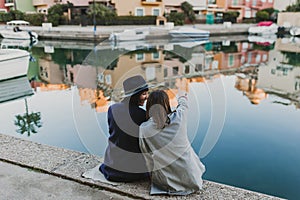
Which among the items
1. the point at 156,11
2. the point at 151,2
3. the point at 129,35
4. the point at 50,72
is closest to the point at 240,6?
the point at 156,11

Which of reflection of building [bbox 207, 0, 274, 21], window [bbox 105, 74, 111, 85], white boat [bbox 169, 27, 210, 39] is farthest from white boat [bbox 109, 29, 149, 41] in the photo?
window [bbox 105, 74, 111, 85]

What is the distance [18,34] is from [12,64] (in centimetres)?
1226

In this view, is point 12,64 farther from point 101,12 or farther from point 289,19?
point 289,19

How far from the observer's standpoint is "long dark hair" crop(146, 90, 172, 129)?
2152 mm

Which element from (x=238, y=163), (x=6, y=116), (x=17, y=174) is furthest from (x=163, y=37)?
(x=17, y=174)

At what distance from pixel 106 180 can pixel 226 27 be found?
2490cm

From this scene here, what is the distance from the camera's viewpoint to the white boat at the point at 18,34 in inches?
789

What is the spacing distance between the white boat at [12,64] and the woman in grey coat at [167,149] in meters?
7.73

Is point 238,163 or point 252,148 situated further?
point 252,148

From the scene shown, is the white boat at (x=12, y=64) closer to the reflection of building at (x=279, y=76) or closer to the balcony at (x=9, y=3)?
the reflection of building at (x=279, y=76)

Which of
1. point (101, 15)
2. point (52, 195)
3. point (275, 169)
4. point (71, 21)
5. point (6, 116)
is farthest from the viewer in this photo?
point (71, 21)

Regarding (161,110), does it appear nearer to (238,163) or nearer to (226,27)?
(238,163)

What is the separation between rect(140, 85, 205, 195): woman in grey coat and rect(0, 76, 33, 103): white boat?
5877mm

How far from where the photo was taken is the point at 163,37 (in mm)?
21375
